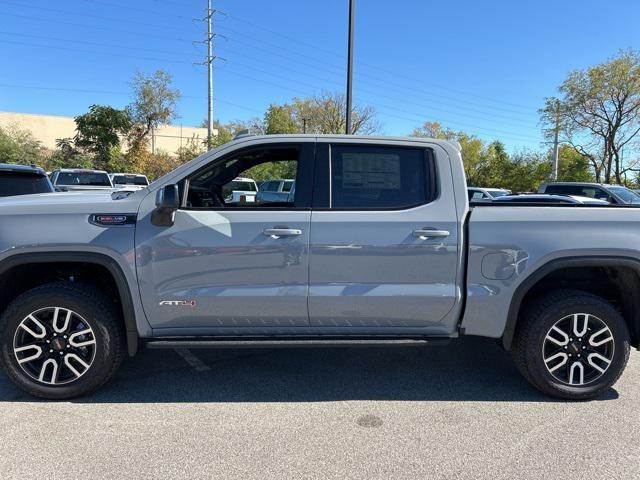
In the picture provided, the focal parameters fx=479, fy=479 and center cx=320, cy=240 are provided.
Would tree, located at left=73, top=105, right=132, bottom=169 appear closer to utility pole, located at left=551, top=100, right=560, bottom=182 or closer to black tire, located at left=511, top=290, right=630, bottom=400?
utility pole, located at left=551, top=100, right=560, bottom=182

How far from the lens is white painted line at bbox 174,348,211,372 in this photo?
4180mm

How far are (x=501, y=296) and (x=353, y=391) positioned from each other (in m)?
1.35

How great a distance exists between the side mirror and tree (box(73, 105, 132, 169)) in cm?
3321

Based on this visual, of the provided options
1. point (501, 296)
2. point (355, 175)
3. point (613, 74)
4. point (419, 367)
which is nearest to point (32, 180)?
point (355, 175)

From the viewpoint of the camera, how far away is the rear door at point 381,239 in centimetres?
338

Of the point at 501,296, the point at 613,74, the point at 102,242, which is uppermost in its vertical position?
the point at 613,74

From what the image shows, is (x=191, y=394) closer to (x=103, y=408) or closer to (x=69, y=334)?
(x=103, y=408)

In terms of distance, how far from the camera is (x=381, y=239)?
3.38 metres

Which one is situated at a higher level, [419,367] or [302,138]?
[302,138]

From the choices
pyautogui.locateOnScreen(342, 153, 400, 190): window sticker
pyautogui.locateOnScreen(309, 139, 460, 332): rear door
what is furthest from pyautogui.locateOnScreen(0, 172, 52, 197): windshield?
pyautogui.locateOnScreen(342, 153, 400, 190): window sticker

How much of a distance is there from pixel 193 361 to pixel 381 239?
2.14 m

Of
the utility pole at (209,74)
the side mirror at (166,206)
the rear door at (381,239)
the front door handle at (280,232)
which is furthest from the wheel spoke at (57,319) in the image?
the utility pole at (209,74)

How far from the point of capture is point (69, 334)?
11.3ft

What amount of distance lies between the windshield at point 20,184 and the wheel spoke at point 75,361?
11.3 ft
